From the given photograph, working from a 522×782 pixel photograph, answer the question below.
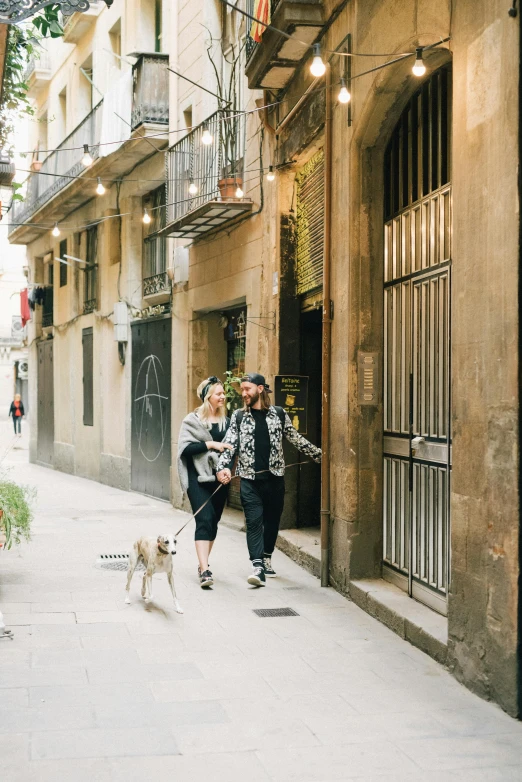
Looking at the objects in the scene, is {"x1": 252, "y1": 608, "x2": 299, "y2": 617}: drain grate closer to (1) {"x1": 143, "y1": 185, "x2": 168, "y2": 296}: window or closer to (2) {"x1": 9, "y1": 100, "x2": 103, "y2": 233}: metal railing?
(1) {"x1": 143, "y1": 185, "x2": 168, "y2": 296}: window

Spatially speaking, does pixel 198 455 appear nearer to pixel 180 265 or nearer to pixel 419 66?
pixel 419 66

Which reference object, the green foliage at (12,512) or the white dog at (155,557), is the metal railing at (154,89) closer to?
the green foliage at (12,512)

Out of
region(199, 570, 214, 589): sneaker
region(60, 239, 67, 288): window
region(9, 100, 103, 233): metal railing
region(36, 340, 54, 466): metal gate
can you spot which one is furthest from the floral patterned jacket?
region(36, 340, 54, 466): metal gate

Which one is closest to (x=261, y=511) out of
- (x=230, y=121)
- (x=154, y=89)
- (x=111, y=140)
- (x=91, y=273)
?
(x=230, y=121)

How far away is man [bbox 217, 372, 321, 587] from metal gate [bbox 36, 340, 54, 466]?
54.6 feet

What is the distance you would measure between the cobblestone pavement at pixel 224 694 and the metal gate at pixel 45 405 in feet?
53.6

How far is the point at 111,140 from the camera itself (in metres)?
16.9

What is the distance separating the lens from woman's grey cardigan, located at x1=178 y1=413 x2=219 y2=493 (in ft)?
29.4

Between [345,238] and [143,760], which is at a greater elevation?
[345,238]

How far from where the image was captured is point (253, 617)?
7520 mm

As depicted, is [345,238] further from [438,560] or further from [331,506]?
[438,560]

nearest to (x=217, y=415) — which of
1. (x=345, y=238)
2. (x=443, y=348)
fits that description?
(x=345, y=238)

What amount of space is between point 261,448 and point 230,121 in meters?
6.13

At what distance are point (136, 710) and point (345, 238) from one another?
4.83 metres
